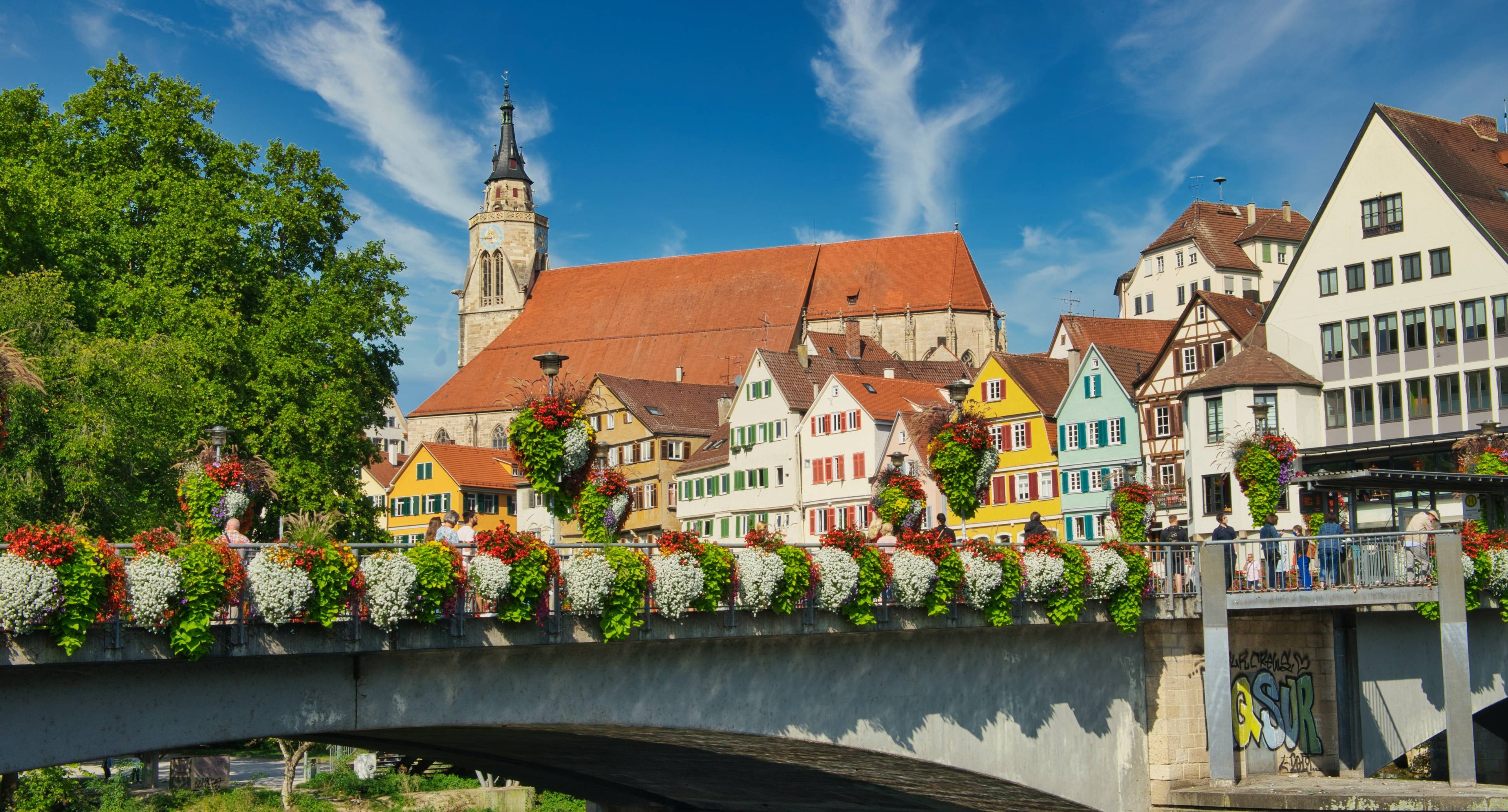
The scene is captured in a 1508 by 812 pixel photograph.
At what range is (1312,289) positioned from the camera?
5075 cm

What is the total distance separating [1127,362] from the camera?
58.4m

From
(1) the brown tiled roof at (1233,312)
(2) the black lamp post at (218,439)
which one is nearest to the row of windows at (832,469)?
(1) the brown tiled roof at (1233,312)

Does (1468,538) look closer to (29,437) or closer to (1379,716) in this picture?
(1379,716)

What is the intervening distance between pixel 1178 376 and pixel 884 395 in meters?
14.5

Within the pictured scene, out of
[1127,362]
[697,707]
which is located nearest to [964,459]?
[697,707]

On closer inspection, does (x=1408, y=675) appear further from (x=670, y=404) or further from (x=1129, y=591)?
(x=670, y=404)

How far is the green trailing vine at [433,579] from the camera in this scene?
1562cm

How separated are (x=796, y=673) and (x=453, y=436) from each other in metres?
89.5

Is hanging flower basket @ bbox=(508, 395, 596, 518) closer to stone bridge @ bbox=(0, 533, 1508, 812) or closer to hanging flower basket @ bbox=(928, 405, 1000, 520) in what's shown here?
stone bridge @ bbox=(0, 533, 1508, 812)

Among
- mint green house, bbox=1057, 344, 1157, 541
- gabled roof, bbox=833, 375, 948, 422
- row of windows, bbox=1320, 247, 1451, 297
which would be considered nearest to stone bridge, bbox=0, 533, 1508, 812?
row of windows, bbox=1320, 247, 1451, 297

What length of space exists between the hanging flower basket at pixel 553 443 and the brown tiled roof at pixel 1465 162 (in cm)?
3394

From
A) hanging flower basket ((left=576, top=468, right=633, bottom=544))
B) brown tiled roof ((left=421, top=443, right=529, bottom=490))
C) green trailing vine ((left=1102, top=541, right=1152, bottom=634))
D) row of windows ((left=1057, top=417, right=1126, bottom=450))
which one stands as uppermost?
brown tiled roof ((left=421, top=443, right=529, bottom=490))

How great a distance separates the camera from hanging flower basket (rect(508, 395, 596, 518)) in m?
20.3

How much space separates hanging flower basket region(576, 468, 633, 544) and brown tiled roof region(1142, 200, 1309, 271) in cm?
7591
